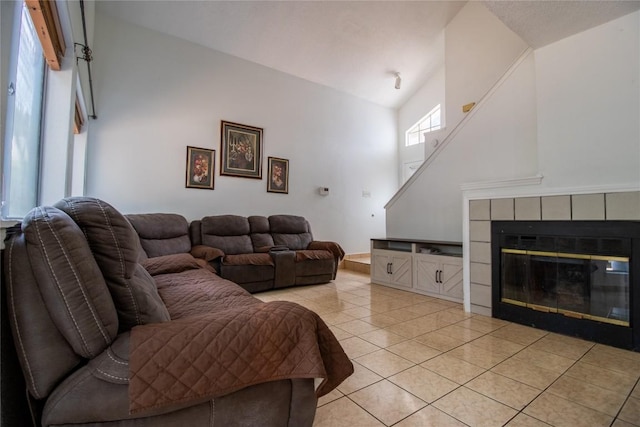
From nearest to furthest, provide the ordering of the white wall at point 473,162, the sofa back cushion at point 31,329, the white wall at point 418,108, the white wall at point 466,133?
the sofa back cushion at point 31,329
the white wall at point 473,162
the white wall at point 466,133
the white wall at point 418,108

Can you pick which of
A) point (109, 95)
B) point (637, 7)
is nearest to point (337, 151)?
point (109, 95)

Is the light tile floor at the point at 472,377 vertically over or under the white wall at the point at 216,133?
under

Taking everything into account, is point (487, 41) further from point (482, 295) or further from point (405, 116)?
point (482, 295)

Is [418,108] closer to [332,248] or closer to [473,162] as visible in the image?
[473,162]

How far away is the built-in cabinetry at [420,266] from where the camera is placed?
10.9 feet

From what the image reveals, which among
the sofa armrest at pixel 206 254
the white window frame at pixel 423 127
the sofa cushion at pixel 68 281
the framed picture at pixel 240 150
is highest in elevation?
the white window frame at pixel 423 127

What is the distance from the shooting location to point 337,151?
590cm

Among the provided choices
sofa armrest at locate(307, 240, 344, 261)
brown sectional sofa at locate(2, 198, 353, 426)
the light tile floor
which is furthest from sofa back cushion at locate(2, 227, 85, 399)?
sofa armrest at locate(307, 240, 344, 261)

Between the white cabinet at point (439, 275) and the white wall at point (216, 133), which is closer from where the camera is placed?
the white cabinet at point (439, 275)

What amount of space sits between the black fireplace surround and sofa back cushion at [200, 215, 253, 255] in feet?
10.5

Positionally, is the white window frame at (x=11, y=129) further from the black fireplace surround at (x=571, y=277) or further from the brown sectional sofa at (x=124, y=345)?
the black fireplace surround at (x=571, y=277)

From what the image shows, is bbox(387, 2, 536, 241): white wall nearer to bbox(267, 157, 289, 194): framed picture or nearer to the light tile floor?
the light tile floor

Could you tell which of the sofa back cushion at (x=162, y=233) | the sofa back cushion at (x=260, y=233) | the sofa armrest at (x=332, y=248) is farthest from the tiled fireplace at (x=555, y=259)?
the sofa back cushion at (x=162, y=233)

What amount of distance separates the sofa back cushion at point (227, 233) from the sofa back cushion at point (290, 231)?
0.46m
